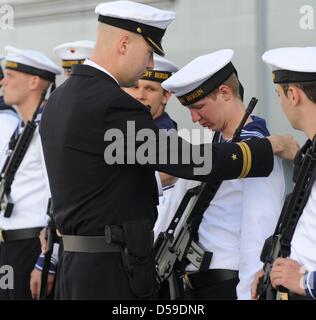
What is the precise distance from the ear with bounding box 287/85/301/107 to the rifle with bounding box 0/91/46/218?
6.97ft

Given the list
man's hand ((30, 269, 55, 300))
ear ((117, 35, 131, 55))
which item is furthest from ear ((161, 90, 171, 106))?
ear ((117, 35, 131, 55))

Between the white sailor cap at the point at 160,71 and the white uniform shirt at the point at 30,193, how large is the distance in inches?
30.8

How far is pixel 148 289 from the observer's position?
3064 millimetres

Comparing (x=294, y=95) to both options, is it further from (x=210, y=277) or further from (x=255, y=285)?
(x=210, y=277)

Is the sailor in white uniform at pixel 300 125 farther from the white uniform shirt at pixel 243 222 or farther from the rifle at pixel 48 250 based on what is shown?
the rifle at pixel 48 250

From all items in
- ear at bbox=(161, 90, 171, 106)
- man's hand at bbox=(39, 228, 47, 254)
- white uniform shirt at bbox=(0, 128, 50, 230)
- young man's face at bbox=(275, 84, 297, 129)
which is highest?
young man's face at bbox=(275, 84, 297, 129)

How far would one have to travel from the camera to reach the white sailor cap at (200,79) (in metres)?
3.33

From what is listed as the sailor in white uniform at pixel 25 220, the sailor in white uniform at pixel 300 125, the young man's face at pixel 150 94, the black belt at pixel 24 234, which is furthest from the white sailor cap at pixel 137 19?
the black belt at pixel 24 234

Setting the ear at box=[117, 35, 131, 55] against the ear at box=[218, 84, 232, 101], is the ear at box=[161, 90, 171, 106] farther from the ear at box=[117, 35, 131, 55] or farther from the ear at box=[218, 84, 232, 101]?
the ear at box=[117, 35, 131, 55]

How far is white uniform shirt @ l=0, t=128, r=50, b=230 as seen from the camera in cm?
461

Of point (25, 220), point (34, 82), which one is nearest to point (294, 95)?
point (25, 220)

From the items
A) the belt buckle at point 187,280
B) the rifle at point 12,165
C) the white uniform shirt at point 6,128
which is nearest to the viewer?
the belt buckle at point 187,280

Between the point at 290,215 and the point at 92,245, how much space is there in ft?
2.24

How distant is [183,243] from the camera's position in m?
3.38
